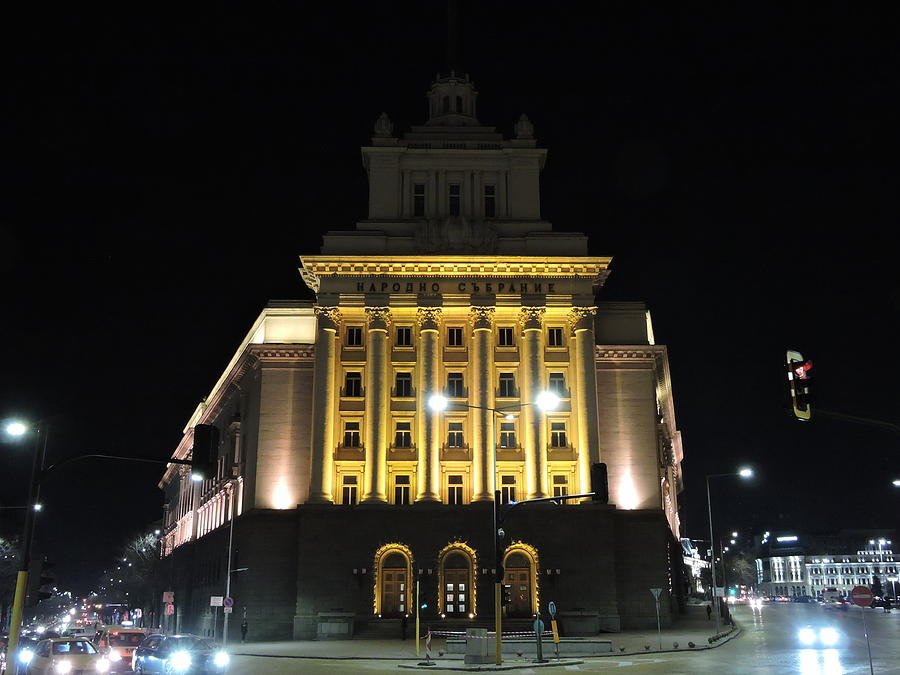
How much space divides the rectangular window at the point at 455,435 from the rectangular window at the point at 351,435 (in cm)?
616

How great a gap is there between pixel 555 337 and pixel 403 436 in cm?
1288

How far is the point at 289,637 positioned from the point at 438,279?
25949 millimetres

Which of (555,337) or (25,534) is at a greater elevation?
(555,337)

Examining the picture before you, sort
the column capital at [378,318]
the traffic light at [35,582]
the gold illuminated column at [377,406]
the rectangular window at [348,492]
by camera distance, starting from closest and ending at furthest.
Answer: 1. the traffic light at [35,582]
2. the gold illuminated column at [377,406]
3. the rectangular window at [348,492]
4. the column capital at [378,318]

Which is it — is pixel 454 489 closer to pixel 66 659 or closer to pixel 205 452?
pixel 66 659

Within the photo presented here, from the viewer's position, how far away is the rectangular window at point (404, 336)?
219ft

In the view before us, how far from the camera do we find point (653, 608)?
203ft

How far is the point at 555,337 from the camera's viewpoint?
66875 millimetres

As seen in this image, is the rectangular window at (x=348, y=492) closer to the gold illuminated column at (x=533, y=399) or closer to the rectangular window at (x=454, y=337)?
the gold illuminated column at (x=533, y=399)

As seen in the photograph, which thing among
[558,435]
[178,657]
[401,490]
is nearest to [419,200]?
[558,435]

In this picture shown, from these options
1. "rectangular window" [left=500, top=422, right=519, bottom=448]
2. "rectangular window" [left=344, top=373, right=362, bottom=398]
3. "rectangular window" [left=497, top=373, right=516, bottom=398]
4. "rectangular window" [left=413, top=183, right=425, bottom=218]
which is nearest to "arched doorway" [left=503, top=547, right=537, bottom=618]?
"rectangular window" [left=500, top=422, right=519, bottom=448]

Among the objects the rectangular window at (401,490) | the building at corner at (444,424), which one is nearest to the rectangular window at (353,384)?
the building at corner at (444,424)

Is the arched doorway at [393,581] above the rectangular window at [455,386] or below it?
below

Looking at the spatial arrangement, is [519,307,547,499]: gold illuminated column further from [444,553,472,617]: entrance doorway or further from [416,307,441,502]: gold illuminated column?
[444,553,472,617]: entrance doorway
